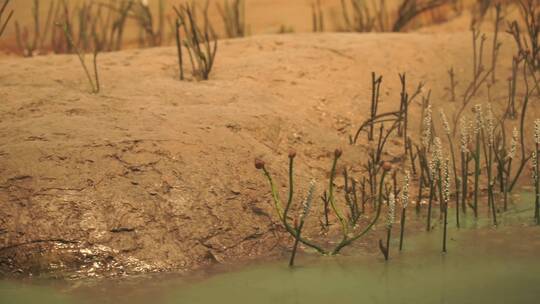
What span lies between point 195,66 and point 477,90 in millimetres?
1623

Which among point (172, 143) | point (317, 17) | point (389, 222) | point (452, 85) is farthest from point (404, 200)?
point (317, 17)

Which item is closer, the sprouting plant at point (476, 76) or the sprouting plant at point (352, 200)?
the sprouting plant at point (352, 200)

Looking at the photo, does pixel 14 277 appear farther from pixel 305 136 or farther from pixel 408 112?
pixel 408 112

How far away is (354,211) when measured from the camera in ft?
12.8

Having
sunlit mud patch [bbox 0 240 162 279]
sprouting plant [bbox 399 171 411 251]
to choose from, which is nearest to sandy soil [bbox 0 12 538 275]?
sunlit mud patch [bbox 0 240 162 279]

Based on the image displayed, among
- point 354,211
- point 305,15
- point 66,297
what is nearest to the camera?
point 66,297

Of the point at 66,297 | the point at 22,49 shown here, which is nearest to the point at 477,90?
the point at 66,297

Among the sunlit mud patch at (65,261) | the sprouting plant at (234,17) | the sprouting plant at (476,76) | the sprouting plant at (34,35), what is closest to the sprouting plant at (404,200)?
the sunlit mud patch at (65,261)

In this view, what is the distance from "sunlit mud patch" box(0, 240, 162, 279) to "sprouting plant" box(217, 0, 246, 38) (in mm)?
3234

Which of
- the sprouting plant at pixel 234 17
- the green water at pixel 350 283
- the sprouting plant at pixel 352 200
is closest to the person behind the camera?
the green water at pixel 350 283

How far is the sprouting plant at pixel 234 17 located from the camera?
635 cm

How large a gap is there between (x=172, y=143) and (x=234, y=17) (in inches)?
114

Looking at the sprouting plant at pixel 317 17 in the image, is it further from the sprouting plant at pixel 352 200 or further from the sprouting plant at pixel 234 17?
the sprouting plant at pixel 352 200

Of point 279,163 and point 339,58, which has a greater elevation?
point 339,58
